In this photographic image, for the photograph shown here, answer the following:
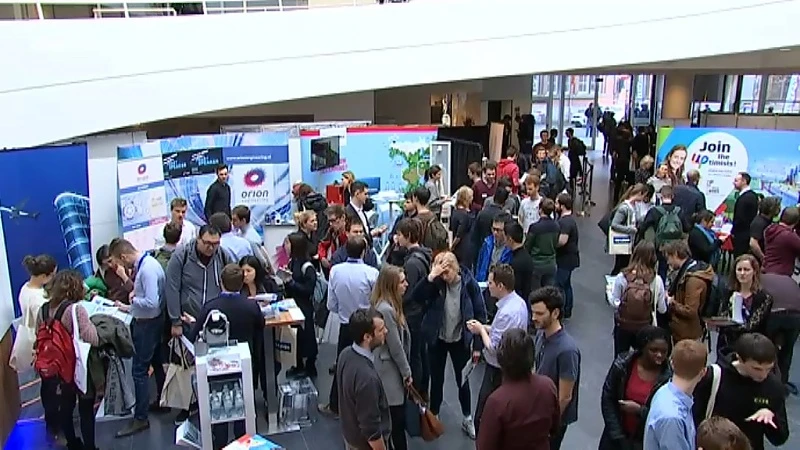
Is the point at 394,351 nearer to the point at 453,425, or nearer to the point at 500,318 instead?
the point at 500,318

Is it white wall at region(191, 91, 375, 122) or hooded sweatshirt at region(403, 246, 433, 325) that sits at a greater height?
white wall at region(191, 91, 375, 122)

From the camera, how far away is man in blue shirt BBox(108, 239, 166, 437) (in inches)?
184

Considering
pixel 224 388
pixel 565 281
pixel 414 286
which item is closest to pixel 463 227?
pixel 565 281

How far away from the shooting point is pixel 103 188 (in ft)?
23.9

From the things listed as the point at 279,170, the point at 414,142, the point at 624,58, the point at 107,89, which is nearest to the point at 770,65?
the point at 624,58

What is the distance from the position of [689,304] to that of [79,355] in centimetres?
403

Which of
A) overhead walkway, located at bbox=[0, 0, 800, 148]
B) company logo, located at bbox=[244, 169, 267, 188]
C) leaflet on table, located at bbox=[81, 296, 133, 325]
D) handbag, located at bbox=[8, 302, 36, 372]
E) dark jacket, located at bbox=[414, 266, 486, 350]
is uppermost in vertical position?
overhead walkway, located at bbox=[0, 0, 800, 148]

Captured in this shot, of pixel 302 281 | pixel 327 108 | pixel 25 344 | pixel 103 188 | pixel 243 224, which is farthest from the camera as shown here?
pixel 327 108

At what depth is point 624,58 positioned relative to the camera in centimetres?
1007

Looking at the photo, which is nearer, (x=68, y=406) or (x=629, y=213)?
(x=68, y=406)

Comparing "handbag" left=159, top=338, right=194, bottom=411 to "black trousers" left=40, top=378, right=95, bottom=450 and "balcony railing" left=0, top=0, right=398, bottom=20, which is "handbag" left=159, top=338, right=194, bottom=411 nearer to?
"black trousers" left=40, top=378, right=95, bottom=450

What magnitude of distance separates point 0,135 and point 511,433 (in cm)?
634

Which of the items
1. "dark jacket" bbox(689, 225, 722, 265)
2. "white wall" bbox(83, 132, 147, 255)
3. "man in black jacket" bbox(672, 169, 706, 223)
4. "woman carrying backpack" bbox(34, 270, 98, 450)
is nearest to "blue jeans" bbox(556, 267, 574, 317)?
→ "dark jacket" bbox(689, 225, 722, 265)

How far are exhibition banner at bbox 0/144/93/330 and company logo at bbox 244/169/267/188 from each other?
200 centimetres
